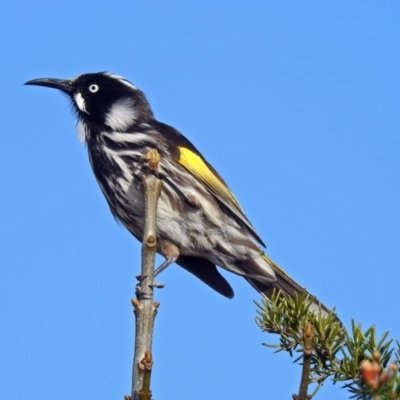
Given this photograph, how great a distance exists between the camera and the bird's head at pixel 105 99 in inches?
272

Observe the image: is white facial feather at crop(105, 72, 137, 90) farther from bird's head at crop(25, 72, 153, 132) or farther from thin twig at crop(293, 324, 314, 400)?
thin twig at crop(293, 324, 314, 400)

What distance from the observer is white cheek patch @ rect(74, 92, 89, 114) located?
7136mm

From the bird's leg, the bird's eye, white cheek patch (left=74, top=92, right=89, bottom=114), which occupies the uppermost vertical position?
the bird's eye

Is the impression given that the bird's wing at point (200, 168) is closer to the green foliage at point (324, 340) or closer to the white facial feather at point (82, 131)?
the white facial feather at point (82, 131)

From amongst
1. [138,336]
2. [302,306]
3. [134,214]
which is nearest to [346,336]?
[302,306]

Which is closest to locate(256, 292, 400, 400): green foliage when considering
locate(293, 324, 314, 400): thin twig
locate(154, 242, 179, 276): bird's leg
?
locate(293, 324, 314, 400): thin twig

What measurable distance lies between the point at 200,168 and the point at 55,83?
1888 mm

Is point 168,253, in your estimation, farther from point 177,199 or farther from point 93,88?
point 93,88

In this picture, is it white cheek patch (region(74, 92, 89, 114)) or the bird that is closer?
the bird

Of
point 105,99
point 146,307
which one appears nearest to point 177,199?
point 105,99

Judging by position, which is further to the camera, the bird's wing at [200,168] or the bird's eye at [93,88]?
the bird's eye at [93,88]

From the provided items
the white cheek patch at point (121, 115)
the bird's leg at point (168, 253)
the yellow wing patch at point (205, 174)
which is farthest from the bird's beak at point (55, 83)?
the bird's leg at point (168, 253)

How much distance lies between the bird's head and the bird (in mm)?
→ 13

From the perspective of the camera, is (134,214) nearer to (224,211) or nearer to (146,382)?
(224,211)
